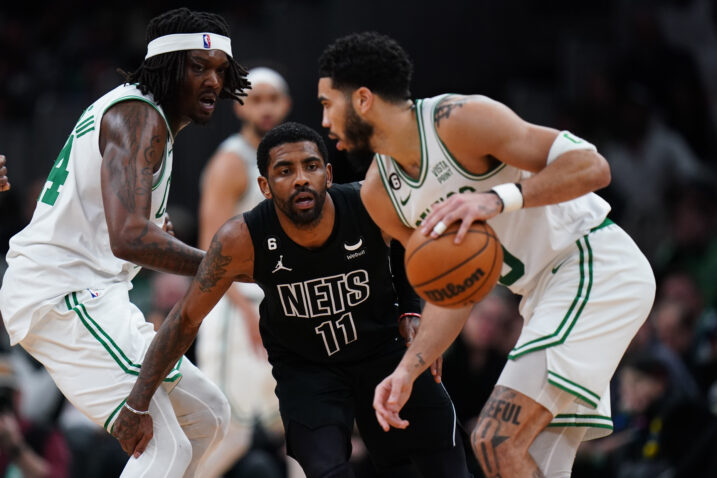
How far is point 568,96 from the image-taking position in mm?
11805

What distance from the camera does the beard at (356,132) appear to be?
15.1 feet

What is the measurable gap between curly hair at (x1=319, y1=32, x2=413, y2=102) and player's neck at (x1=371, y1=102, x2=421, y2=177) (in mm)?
67

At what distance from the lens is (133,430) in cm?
455

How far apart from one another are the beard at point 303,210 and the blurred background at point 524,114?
3.25m

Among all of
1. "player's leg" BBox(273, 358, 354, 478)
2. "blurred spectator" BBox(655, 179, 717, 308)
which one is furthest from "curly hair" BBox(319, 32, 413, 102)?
"blurred spectator" BBox(655, 179, 717, 308)

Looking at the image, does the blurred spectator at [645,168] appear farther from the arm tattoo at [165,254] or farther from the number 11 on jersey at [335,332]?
the arm tattoo at [165,254]

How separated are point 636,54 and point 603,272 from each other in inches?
294

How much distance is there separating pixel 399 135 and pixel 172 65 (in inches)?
42.6

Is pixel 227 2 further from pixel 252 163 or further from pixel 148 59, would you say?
pixel 148 59

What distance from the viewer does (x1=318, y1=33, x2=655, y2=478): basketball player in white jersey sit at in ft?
14.2

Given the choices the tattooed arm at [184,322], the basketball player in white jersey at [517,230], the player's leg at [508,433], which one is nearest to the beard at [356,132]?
the basketball player in white jersey at [517,230]

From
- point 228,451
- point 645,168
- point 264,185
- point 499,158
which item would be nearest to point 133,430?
point 264,185

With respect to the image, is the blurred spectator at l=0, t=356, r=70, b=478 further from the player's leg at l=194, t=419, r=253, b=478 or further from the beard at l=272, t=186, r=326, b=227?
the beard at l=272, t=186, r=326, b=227

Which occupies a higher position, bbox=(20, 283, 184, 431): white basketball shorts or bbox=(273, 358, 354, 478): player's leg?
bbox=(20, 283, 184, 431): white basketball shorts
